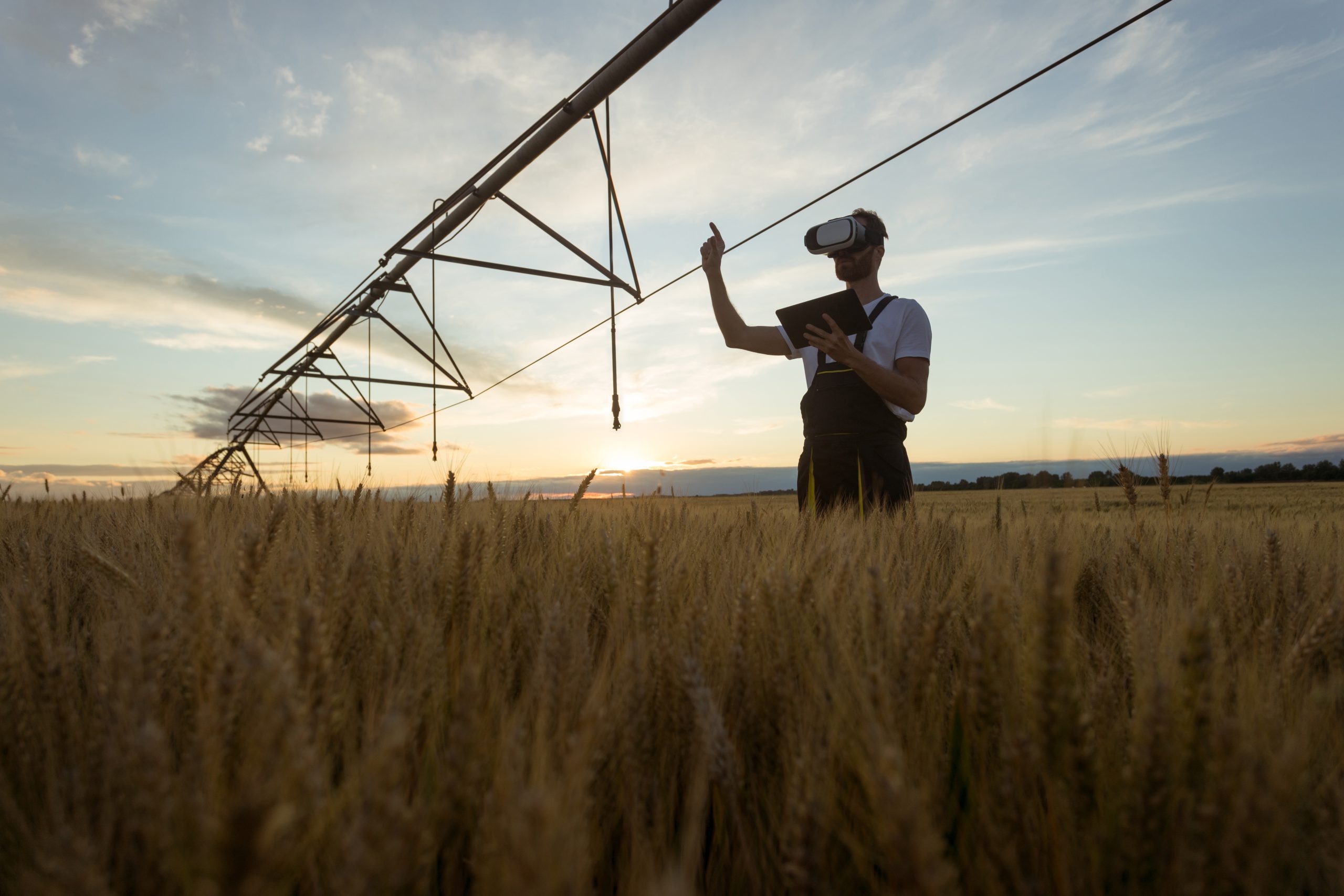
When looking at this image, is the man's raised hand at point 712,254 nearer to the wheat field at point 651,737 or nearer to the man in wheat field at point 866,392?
the man in wheat field at point 866,392

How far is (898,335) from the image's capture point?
405cm

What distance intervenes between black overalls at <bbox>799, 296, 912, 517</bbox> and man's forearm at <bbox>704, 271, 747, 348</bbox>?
86cm

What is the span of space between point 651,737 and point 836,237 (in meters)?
3.64

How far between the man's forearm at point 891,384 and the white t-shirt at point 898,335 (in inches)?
6.2

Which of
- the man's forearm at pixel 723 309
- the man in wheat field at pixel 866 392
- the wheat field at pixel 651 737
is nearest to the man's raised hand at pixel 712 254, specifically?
the man's forearm at pixel 723 309

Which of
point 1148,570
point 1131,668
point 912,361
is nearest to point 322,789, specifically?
point 1131,668

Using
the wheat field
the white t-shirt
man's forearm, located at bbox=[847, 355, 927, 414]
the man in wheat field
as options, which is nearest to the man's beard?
the man in wheat field

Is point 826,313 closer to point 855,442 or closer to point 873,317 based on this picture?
point 873,317

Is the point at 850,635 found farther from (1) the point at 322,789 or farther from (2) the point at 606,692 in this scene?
(1) the point at 322,789

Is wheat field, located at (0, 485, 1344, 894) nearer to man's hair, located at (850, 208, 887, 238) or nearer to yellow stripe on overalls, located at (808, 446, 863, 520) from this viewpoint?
yellow stripe on overalls, located at (808, 446, 863, 520)

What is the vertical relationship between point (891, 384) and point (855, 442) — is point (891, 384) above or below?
above

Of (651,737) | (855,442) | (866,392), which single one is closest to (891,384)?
(866,392)

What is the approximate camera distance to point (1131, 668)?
1215mm

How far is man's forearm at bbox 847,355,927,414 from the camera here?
12.1ft
